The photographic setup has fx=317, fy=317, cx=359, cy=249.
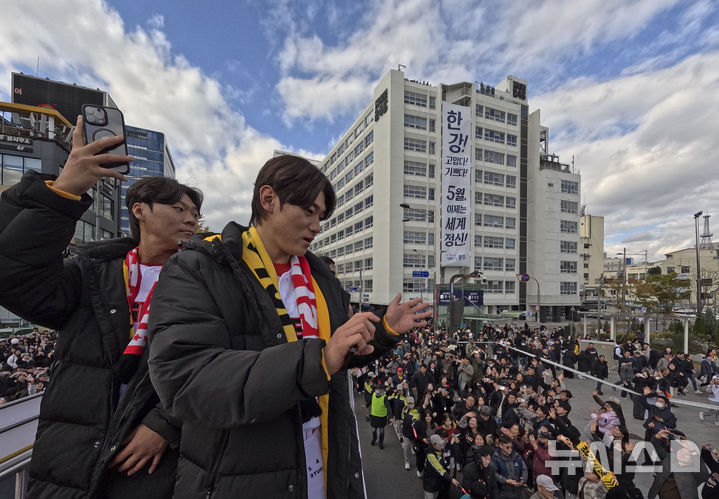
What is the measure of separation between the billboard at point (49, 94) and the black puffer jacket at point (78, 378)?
60.7 meters

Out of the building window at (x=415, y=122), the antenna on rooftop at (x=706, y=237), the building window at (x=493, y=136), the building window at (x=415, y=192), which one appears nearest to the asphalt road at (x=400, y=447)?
the building window at (x=415, y=192)

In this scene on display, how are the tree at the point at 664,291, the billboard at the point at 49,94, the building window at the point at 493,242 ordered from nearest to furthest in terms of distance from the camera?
the tree at the point at 664,291
the building window at the point at 493,242
the billboard at the point at 49,94

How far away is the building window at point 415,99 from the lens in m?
41.9

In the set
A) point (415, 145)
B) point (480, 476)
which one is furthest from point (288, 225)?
point (415, 145)

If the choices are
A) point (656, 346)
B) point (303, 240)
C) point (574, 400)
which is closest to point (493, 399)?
point (574, 400)

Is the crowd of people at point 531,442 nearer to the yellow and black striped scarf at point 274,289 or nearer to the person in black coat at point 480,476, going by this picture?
the person in black coat at point 480,476

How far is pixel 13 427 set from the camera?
174 cm

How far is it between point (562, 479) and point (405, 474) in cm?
356

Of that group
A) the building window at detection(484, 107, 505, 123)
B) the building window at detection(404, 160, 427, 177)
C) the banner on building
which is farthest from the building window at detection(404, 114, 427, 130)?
the building window at detection(484, 107, 505, 123)

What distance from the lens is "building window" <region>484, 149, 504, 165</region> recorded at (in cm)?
4483

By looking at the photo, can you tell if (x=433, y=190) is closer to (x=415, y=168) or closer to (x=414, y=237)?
(x=415, y=168)

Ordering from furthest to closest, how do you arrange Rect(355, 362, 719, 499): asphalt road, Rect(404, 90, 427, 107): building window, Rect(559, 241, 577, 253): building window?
Rect(559, 241, 577, 253): building window → Rect(404, 90, 427, 107): building window → Rect(355, 362, 719, 499): asphalt road

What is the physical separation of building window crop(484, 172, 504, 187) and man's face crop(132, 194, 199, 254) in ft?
156

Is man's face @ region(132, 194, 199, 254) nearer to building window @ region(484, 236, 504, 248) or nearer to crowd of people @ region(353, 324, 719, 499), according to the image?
crowd of people @ region(353, 324, 719, 499)
